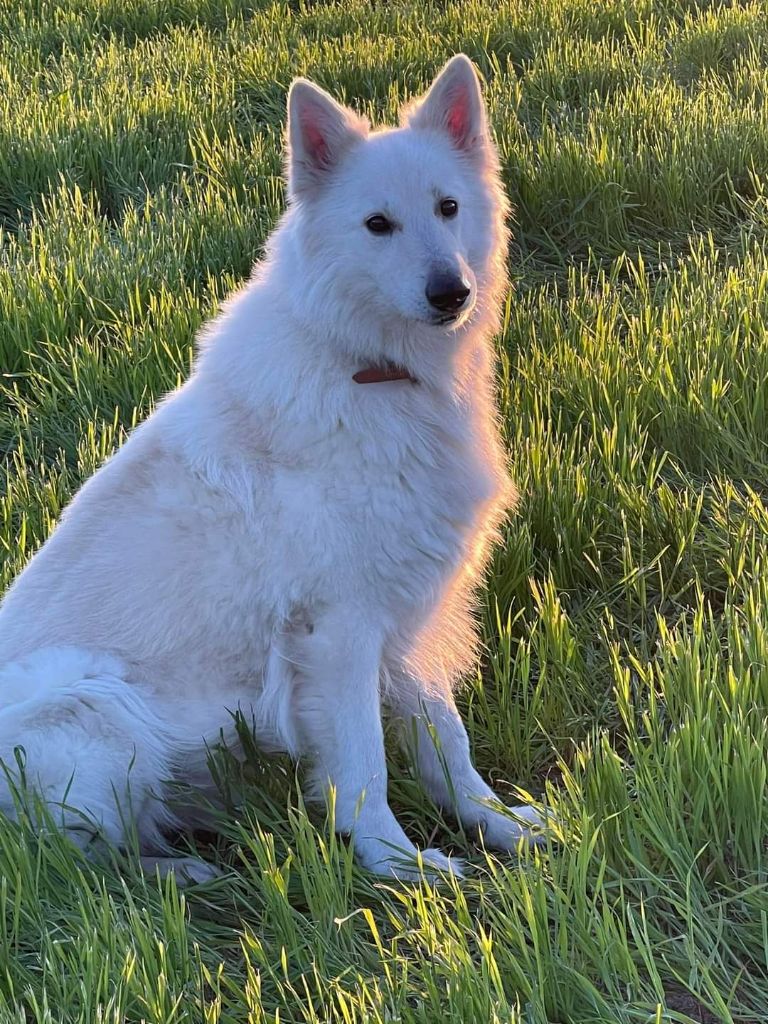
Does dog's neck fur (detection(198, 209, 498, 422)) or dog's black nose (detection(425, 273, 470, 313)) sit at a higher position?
dog's black nose (detection(425, 273, 470, 313))

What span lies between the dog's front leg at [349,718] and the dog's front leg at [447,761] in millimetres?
150

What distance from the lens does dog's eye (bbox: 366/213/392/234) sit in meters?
2.52

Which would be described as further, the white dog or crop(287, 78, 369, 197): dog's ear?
crop(287, 78, 369, 197): dog's ear

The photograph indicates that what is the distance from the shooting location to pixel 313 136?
2.58 meters

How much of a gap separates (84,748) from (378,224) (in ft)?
4.37

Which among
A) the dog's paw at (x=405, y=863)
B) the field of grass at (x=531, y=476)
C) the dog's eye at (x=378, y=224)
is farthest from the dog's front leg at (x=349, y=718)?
the dog's eye at (x=378, y=224)

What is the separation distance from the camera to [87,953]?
175cm

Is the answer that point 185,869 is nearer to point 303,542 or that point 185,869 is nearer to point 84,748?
point 84,748

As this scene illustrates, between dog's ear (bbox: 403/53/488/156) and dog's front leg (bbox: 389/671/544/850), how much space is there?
133 cm

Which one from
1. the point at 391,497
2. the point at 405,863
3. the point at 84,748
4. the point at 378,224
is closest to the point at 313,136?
the point at 378,224

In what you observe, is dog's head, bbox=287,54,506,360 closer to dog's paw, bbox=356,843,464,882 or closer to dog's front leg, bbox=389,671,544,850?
dog's front leg, bbox=389,671,544,850

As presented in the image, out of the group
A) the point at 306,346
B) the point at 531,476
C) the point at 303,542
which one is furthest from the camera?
the point at 531,476

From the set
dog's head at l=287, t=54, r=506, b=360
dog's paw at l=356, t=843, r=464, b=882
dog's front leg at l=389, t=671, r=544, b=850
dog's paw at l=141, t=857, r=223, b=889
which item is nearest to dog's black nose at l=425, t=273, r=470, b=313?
dog's head at l=287, t=54, r=506, b=360

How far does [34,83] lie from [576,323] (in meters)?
4.59
